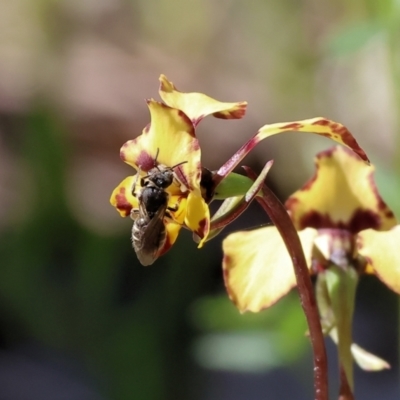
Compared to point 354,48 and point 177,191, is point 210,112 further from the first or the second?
point 354,48

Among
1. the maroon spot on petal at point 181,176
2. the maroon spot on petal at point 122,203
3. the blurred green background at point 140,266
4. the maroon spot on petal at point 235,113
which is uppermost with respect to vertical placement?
the maroon spot on petal at point 235,113

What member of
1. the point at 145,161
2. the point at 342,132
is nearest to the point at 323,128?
the point at 342,132

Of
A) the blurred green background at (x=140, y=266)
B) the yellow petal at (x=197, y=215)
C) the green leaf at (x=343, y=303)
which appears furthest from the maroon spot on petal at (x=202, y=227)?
the blurred green background at (x=140, y=266)

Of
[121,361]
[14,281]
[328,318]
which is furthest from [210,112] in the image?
[14,281]

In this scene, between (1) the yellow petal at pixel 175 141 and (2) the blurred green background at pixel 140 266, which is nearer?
(1) the yellow petal at pixel 175 141

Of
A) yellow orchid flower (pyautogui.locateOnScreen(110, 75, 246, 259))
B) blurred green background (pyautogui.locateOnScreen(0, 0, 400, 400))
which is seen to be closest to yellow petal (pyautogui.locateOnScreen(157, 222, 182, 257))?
yellow orchid flower (pyautogui.locateOnScreen(110, 75, 246, 259))

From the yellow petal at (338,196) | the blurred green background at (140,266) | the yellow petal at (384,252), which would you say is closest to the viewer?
the yellow petal at (384,252)

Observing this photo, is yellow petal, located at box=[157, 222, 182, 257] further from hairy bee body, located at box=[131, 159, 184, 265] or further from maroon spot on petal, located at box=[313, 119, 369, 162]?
maroon spot on petal, located at box=[313, 119, 369, 162]

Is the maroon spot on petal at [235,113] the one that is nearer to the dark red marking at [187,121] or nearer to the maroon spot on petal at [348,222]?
the dark red marking at [187,121]
